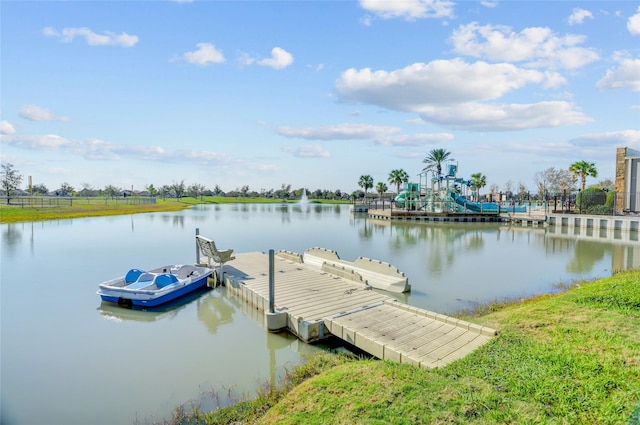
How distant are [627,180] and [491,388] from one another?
36.1 metres

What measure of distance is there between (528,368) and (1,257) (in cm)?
2067

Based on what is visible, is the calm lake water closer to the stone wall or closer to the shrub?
the stone wall

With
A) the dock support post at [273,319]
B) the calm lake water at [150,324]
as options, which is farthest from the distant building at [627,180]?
the dock support post at [273,319]

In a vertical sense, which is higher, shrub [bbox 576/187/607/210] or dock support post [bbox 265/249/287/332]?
shrub [bbox 576/187/607/210]

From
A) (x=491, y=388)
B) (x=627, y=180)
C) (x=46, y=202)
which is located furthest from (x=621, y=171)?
(x=46, y=202)

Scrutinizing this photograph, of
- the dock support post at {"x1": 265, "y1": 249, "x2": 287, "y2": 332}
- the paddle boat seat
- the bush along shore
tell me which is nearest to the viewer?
the bush along shore

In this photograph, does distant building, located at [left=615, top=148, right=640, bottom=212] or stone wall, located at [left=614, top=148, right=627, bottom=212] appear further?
stone wall, located at [left=614, top=148, right=627, bottom=212]

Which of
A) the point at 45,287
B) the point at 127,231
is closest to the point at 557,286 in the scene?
the point at 45,287

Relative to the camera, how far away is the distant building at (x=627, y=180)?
29609 millimetres

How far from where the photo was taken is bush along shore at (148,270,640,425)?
3.45 m

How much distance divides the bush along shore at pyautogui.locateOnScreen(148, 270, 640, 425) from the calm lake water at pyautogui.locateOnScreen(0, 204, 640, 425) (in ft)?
3.62

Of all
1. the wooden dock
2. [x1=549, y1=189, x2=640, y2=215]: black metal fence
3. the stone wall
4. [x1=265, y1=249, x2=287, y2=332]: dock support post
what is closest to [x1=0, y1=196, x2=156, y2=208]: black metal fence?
the wooden dock

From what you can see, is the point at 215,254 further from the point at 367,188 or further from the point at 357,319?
the point at 367,188

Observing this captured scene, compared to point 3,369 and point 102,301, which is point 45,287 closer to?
point 102,301
